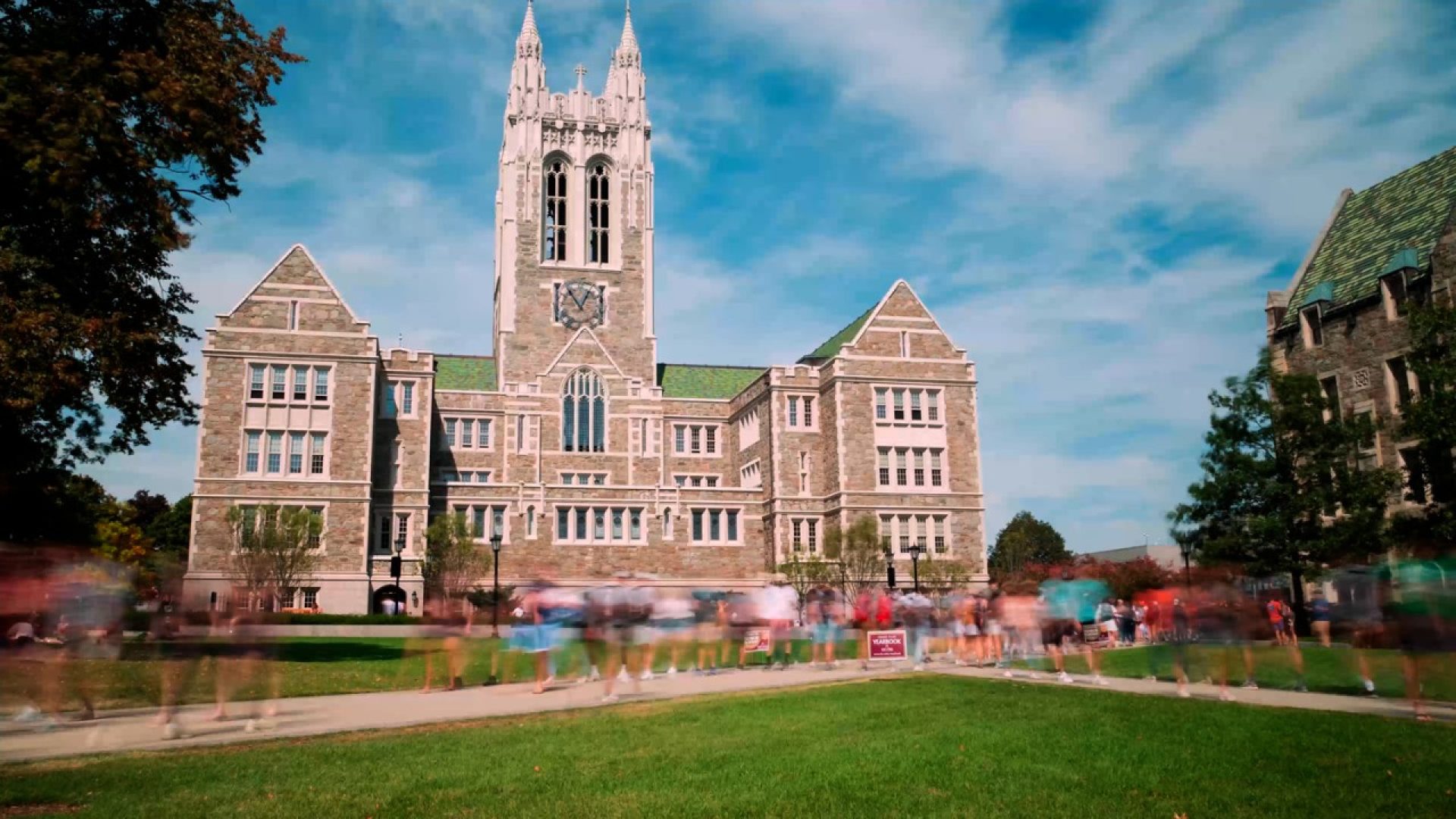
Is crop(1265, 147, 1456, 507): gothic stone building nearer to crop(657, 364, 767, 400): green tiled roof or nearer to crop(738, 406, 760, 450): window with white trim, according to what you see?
crop(738, 406, 760, 450): window with white trim

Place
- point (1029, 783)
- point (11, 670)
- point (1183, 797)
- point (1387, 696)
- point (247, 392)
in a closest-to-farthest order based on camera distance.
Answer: point (1183, 797) → point (1029, 783) → point (1387, 696) → point (11, 670) → point (247, 392)

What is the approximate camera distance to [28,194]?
67.5ft

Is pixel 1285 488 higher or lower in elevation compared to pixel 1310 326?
lower

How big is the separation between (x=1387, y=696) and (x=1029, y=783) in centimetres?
951

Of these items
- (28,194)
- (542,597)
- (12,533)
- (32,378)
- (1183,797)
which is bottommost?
(1183,797)

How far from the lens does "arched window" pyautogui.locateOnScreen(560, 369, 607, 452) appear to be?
2302 inches

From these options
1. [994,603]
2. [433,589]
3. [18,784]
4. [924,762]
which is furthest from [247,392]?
[924,762]

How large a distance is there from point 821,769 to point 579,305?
190 feet

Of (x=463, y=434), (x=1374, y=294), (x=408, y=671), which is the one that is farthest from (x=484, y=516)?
(x=1374, y=294)

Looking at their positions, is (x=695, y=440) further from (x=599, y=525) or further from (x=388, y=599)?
(x=388, y=599)

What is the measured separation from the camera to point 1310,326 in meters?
41.9

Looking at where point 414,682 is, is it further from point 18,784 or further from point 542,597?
point 18,784

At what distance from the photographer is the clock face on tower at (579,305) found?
2598 inches

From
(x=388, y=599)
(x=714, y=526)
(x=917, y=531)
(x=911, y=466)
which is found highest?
(x=911, y=466)
